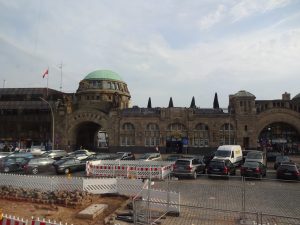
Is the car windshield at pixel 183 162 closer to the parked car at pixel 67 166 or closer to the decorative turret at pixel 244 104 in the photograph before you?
the parked car at pixel 67 166

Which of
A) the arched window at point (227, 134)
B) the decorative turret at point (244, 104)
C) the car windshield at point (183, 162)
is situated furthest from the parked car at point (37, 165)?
the decorative turret at point (244, 104)

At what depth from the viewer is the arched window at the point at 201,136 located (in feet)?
192

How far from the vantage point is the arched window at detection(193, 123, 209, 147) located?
58.4 m

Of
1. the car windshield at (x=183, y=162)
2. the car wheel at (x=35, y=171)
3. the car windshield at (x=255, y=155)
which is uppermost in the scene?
the car windshield at (x=255, y=155)

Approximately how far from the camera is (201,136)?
58.5 meters

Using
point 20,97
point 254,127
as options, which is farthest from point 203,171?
point 20,97

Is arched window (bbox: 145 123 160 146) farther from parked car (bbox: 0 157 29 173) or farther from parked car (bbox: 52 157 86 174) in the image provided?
parked car (bbox: 0 157 29 173)

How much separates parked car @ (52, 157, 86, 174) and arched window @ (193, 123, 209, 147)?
1136 inches

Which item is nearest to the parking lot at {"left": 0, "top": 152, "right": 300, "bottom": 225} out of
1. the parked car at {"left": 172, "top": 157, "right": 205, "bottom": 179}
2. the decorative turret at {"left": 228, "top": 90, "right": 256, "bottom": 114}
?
the parked car at {"left": 172, "top": 157, "right": 205, "bottom": 179}

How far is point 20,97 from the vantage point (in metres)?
80.9

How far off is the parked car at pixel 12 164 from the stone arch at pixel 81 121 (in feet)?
90.3

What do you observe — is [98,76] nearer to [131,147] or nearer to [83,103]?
[83,103]

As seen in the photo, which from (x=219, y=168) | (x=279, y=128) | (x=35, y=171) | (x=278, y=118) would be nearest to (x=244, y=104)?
(x=278, y=118)

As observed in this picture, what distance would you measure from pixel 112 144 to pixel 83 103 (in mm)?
10878
